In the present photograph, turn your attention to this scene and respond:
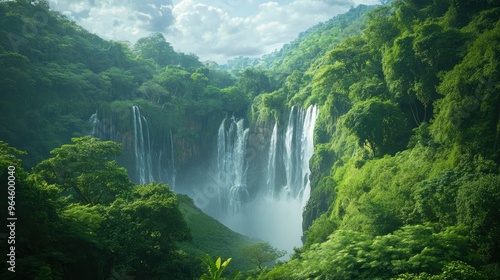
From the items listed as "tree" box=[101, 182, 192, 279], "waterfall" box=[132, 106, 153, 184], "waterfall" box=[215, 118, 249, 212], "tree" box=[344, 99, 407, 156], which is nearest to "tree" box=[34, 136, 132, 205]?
"tree" box=[101, 182, 192, 279]

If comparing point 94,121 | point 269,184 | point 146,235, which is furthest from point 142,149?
point 146,235

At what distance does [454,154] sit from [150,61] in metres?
52.7

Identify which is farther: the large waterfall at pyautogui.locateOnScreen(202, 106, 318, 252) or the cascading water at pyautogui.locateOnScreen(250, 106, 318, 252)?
the large waterfall at pyautogui.locateOnScreen(202, 106, 318, 252)

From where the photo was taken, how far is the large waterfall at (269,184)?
3538cm

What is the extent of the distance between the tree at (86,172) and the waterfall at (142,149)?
19.5 meters

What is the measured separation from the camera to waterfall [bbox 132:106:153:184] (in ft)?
129

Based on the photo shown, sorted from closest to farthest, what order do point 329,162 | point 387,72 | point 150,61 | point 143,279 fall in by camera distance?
1. point 143,279
2. point 387,72
3. point 329,162
4. point 150,61

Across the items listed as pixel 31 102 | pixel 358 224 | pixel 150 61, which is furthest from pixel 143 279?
pixel 150 61

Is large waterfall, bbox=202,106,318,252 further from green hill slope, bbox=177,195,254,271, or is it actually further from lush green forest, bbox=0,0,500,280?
green hill slope, bbox=177,195,254,271

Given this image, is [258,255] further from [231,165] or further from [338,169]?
[231,165]

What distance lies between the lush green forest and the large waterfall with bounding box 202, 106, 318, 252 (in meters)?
3.52

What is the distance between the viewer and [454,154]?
13.1m

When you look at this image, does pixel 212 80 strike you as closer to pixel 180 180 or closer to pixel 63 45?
pixel 180 180

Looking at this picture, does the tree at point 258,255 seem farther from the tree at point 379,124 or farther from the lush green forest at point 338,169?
the tree at point 379,124
